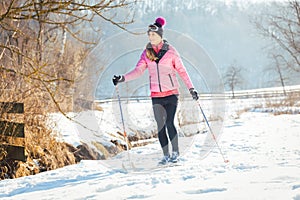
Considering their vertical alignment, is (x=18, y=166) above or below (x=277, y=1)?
below

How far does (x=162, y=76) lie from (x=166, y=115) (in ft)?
1.52

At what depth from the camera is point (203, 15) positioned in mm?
120500

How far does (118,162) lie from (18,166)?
1.39 meters

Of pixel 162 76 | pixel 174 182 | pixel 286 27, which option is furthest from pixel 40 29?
pixel 286 27

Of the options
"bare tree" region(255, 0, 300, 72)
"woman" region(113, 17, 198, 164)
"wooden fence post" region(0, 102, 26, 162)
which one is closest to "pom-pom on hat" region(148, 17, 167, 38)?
"woman" region(113, 17, 198, 164)

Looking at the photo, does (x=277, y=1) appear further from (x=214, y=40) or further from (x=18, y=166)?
(x=214, y=40)

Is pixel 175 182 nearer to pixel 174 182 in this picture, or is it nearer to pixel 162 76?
pixel 174 182

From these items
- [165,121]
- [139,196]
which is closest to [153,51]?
[165,121]

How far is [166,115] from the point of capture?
3307mm

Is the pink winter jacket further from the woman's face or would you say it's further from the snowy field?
the snowy field

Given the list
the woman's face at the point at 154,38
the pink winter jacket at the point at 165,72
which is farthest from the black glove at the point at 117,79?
the woman's face at the point at 154,38

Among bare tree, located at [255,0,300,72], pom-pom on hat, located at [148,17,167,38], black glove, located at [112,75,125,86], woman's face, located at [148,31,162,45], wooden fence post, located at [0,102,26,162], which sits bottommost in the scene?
wooden fence post, located at [0,102,26,162]

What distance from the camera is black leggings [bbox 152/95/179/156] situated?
3.26m

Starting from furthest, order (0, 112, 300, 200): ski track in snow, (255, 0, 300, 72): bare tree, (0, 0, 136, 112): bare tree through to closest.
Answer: (255, 0, 300, 72): bare tree, (0, 0, 136, 112): bare tree, (0, 112, 300, 200): ski track in snow
